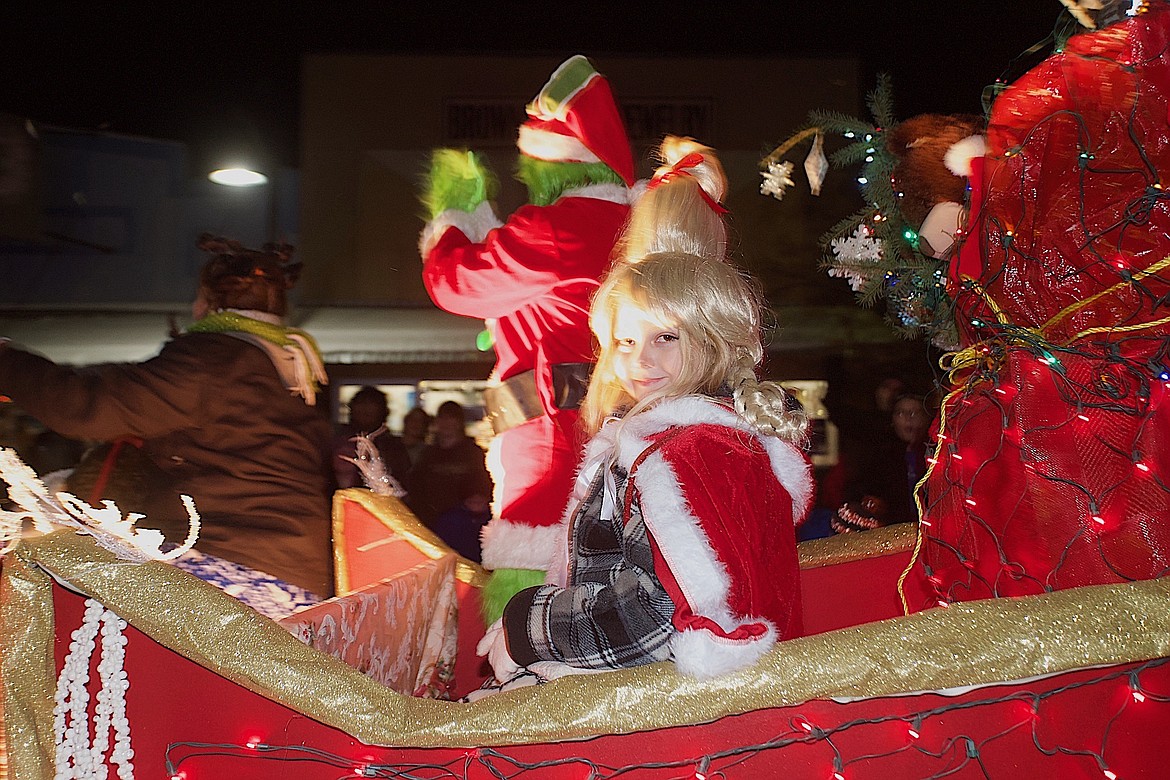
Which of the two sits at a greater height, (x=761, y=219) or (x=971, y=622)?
(x=761, y=219)

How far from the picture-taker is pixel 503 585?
1.92 m

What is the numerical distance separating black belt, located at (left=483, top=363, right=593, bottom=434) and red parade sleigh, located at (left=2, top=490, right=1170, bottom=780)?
3.27 ft

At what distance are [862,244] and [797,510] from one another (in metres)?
0.82

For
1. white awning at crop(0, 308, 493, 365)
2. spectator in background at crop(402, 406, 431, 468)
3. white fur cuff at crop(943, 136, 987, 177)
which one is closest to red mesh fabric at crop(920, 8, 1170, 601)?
white fur cuff at crop(943, 136, 987, 177)

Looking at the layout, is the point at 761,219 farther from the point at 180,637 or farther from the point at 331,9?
the point at 180,637

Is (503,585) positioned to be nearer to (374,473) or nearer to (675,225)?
(374,473)

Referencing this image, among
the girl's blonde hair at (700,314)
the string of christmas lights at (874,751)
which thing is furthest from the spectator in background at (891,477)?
the string of christmas lights at (874,751)

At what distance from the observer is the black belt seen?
1.98 metres

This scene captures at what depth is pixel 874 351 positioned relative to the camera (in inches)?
225

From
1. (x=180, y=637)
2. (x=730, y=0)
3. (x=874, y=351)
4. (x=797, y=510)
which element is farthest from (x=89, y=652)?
(x=730, y=0)

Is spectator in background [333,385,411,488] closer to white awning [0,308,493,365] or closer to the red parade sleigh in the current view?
white awning [0,308,493,365]

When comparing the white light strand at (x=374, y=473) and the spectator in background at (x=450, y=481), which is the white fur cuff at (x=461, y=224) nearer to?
the white light strand at (x=374, y=473)

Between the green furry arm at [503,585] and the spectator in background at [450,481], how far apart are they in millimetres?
1759

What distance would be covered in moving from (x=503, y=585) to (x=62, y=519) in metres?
0.93
